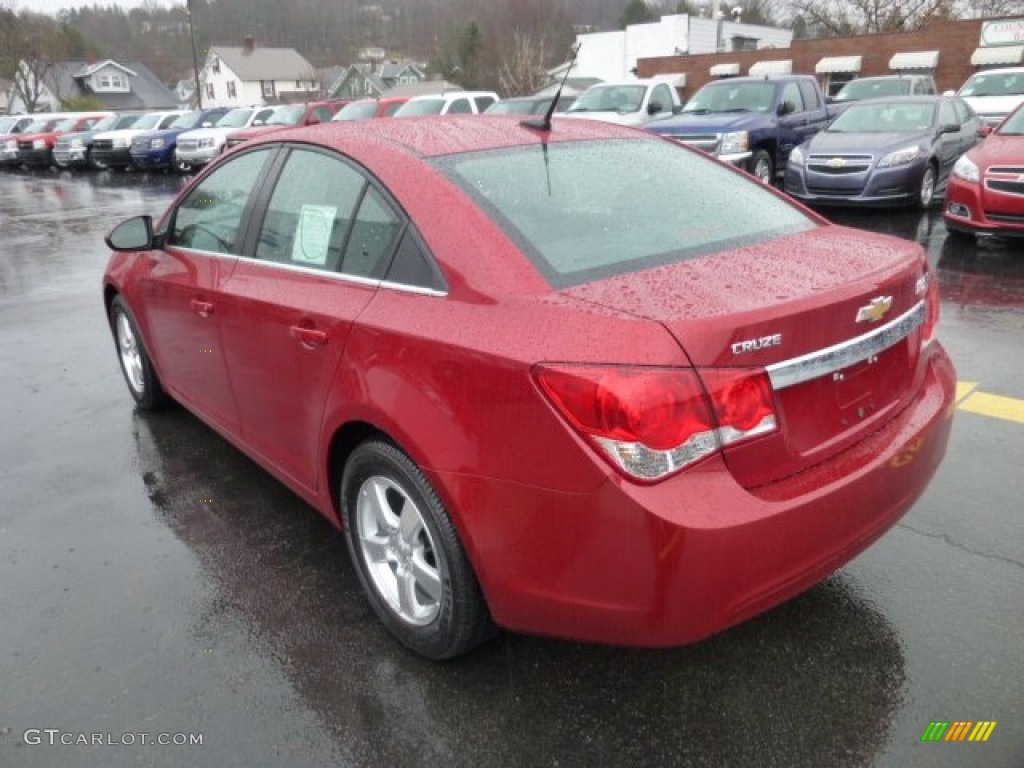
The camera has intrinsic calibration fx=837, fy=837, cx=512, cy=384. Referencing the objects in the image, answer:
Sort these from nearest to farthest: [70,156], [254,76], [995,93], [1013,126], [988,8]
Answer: [1013,126] < [995,93] < [70,156] < [988,8] < [254,76]

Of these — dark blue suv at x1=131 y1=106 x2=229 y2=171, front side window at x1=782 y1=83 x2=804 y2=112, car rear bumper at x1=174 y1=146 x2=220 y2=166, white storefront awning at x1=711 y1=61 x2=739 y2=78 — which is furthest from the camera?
white storefront awning at x1=711 y1=61 x2=739 y2=78

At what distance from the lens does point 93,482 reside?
4086 mm

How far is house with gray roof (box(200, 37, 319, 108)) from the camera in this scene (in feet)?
283

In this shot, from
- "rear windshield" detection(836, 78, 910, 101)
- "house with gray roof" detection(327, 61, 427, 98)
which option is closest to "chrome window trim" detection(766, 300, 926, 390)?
"rear windshield" detection(836, 78, 910, 101)

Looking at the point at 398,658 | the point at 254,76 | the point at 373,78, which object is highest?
the point at 254,76

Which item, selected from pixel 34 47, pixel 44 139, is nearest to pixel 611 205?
pixel 44 139

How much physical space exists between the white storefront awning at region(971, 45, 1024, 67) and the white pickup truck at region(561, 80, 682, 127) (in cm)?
2444

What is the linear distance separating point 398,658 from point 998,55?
3892 cm

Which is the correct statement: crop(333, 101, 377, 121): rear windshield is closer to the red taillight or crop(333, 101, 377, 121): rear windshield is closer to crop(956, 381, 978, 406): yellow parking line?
crop(956, 381, 978, 406): yellow parking line

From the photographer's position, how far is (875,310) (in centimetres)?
231

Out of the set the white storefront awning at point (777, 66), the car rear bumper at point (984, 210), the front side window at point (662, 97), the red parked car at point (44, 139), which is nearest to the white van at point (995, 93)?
the front side window at point (662, 97)

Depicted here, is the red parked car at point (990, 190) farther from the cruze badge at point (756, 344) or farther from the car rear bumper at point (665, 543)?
the cruze badge at point (756, 344)

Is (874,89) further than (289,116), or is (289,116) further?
(289,116)

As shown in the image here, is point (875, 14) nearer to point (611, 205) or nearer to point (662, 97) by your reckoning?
point (662, 97)
